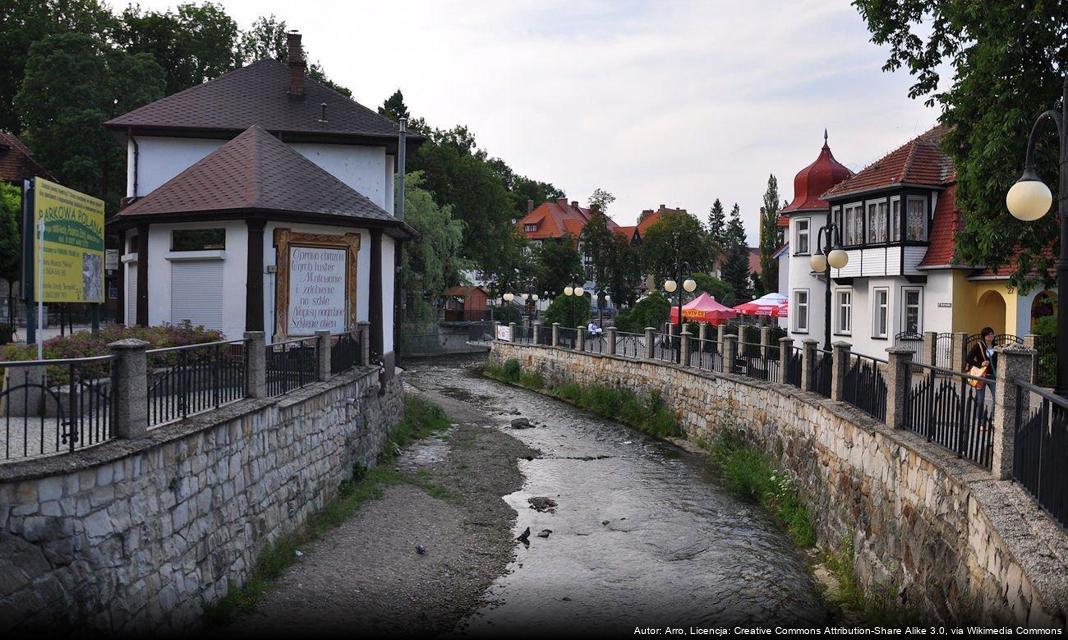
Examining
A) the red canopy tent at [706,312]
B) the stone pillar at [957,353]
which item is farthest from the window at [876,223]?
the red canopy tent at [706,312]

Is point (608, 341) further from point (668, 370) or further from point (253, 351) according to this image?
point (253, 351)

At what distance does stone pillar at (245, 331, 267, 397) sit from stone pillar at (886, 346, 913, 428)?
8.11 meters

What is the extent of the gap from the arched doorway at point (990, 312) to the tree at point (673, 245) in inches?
1243

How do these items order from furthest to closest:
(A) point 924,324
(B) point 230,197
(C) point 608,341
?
(C) point 608,341 → (A) point 924,324 → (B) point 230,197

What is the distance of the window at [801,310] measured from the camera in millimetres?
34156

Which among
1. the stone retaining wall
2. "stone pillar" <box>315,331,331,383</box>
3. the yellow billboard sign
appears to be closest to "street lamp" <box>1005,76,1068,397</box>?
the stone retaining wall

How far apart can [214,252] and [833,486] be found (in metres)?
12.5

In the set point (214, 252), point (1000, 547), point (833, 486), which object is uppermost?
point (214, 252)

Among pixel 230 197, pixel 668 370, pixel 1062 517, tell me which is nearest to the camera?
pixel 1062 517

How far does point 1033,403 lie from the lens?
734 cm

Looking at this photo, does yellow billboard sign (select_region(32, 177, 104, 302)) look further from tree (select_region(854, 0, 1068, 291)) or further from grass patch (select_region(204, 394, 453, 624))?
tree (select_region(854, 0, 1068, 291))

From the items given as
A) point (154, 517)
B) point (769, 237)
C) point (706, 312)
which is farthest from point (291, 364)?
point (769, 237)

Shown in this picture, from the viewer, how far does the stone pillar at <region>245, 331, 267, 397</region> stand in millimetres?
11703

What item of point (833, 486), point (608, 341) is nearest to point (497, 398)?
point (608, 341)
